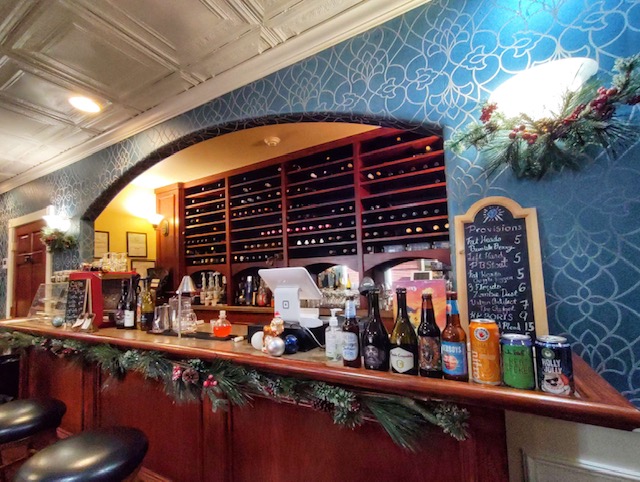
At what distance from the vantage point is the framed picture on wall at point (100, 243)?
14.5ft

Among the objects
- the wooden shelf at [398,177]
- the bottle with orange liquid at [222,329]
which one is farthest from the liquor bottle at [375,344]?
the wooden shelf at [398,177]

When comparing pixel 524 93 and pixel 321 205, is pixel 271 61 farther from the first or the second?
pixel 321 205

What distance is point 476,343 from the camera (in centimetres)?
93

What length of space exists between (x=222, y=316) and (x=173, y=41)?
168 cm

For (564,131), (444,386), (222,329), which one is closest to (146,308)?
(222,329)

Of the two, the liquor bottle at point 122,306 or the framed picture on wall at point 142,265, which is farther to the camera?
the framed picture on wall at point 142,265

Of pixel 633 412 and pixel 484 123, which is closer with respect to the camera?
pixel 633 412

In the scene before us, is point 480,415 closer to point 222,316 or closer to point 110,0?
point 222,316

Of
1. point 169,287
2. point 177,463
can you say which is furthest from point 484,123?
point 169,287

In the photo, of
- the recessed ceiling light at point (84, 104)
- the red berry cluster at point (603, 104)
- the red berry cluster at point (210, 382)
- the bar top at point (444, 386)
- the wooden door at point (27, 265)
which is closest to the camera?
the bar top at point (444, 386)

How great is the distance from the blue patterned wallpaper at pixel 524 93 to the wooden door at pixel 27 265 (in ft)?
12.4

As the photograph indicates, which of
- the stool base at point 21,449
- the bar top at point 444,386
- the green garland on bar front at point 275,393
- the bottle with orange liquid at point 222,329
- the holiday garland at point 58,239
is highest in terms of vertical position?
the holiday garland at point 58,239

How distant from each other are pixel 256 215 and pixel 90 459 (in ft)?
10.8

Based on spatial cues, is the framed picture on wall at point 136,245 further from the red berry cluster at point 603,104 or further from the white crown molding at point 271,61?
the red berry cluster at point 603,104
